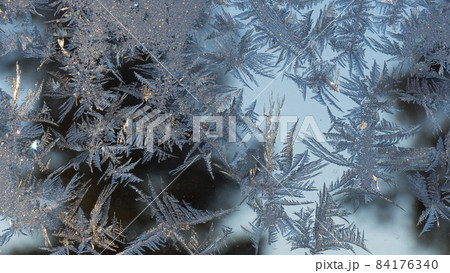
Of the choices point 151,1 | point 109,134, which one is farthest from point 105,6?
point 109,134

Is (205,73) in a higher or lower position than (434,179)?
higher

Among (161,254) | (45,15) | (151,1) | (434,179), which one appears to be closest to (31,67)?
(45,15)

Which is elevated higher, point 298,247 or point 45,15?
point 45,15

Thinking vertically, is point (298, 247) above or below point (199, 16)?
below

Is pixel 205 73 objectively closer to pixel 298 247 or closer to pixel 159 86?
pixel 159 86

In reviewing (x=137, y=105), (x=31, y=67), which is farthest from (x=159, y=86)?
(x=31, y=67)
